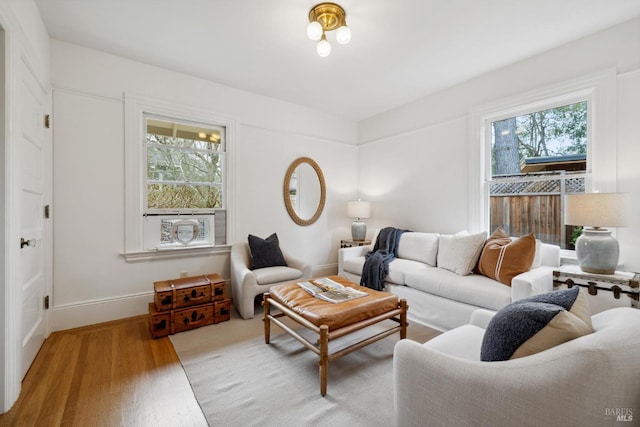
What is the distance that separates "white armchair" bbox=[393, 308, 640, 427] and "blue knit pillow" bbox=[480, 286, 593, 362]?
0.14 ft

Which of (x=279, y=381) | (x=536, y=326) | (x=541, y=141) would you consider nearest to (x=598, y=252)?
(x=541, y=141)

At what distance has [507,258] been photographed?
2.45m

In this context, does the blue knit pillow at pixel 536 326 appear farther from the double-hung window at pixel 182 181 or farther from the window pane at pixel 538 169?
the double-hung window at pixel 182 181

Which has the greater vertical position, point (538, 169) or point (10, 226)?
point (538, 169)

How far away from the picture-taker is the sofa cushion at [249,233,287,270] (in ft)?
10.9

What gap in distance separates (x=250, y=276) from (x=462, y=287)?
2036mm

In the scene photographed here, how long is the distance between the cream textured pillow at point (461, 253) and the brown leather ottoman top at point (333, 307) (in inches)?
39.6

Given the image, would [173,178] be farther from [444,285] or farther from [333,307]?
[444,285]

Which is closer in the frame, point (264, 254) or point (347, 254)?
point (264, 254)

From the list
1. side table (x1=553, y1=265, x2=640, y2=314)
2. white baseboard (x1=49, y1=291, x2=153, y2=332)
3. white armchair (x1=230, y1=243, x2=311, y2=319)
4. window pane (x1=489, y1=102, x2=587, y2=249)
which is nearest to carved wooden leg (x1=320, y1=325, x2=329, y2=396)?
white armchair (x1=230, y1=243, x2=311, y2=319)

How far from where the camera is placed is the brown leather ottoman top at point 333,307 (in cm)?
184

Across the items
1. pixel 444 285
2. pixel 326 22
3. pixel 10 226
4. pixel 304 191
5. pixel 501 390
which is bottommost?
pixel 444 285

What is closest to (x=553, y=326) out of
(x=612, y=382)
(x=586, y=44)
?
(x=612, y=382)

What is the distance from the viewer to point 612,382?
0.77 metres
